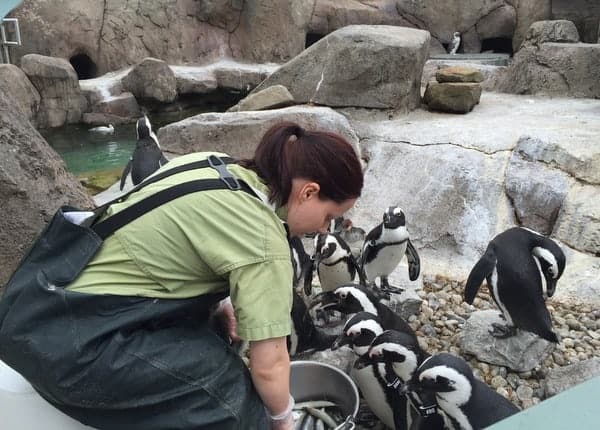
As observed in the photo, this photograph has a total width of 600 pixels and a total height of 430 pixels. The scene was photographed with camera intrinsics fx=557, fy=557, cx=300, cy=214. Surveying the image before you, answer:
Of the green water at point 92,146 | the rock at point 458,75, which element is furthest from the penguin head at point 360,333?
the green water at point 92,146

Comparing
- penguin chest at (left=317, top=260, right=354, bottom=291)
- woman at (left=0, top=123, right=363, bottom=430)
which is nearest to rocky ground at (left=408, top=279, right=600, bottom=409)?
penguin chest at (left=317, top=260, right=354, bottom=291)

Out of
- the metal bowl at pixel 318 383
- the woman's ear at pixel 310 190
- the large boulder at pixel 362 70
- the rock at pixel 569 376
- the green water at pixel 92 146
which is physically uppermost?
the woman's ear at pixel 310 190

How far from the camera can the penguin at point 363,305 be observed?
7.77 ft

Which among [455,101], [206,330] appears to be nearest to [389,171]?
[455,101]

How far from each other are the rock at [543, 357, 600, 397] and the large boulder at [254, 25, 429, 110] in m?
3.41

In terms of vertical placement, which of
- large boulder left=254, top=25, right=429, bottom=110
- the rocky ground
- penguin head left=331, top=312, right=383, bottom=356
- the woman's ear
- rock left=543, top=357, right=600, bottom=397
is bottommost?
the rocky ground

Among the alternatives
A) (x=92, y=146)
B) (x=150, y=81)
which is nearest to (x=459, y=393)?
(x=92, y=146)

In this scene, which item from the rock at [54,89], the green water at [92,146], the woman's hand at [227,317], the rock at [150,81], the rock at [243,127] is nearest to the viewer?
the woman's hand at [227,317]

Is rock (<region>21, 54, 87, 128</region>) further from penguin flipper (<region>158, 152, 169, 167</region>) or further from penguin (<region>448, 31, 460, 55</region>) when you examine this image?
penguin (<region>448, 31, 460, 55</region>)

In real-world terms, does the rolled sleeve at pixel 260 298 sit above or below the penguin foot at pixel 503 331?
above

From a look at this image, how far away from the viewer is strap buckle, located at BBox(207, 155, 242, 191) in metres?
1.16

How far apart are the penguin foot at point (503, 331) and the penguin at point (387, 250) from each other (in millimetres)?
578

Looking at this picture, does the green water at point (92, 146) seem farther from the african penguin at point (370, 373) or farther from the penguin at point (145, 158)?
the african penguin at point (370, 373)

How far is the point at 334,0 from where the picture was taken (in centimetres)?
1378
